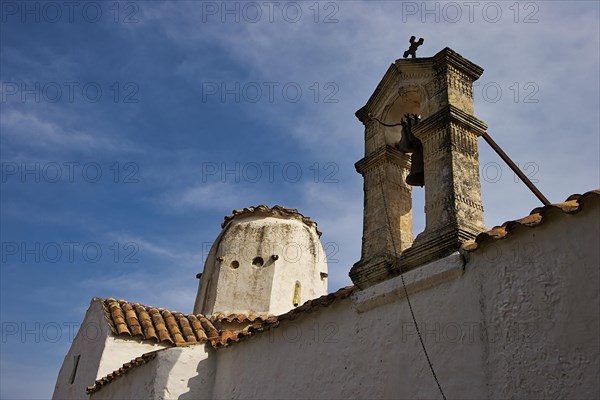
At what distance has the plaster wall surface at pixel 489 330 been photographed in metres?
3.14

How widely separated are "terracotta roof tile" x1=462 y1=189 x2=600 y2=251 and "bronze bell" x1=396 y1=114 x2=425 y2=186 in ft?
3.72

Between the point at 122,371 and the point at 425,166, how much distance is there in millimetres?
5431

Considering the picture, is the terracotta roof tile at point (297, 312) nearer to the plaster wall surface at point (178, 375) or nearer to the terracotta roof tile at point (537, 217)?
the plaster wall surface at point (178, 375)

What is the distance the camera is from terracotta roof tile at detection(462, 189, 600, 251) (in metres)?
3.23

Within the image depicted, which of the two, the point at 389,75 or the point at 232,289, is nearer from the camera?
the point at 389,75

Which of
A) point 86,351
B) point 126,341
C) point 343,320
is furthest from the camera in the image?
point 86,351

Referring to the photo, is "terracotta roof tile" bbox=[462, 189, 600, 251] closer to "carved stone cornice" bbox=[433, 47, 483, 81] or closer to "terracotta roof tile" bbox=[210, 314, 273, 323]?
"carved stone cornice" bbox=[433, 47, 483, 81]

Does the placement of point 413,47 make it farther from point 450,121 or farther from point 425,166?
point 425,166

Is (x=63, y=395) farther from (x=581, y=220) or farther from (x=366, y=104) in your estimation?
(x=581, y=220)

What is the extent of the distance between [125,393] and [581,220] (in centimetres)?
653

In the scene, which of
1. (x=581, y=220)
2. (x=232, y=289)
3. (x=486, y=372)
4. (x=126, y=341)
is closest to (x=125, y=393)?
(x=126, y=341)

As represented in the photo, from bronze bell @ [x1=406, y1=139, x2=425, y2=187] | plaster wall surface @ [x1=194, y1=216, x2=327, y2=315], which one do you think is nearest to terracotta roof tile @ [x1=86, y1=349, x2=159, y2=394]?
plaster wall surface @ [x1=194, y1=216, x2=327, y2=315]

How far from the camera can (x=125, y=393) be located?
762 cm

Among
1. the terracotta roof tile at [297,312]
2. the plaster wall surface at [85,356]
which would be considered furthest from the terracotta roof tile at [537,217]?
the plaster wall surface at [85,356]
